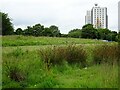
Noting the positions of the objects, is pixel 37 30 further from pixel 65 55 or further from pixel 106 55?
pixel 106 55

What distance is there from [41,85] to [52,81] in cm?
35

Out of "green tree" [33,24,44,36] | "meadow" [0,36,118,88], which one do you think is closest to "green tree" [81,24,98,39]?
"green tree" [33,24,44,36]

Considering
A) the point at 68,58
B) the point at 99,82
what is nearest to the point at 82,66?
the point at 68,58

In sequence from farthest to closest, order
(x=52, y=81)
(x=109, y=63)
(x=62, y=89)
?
(x=109, y=63) → (x=52, y=81) → (x=62, y=89)

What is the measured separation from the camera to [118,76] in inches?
302

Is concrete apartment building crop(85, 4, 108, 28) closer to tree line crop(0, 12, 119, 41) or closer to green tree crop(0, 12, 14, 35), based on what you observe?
tree line crop(0, 12, 119, 41)

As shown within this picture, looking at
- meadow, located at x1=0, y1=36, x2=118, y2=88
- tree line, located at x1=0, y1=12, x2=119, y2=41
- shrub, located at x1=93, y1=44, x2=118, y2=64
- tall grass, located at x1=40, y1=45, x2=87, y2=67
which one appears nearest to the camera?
meadow, located at x1=0, y1=36, x2=118, y2=88

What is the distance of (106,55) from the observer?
9867 millimetres

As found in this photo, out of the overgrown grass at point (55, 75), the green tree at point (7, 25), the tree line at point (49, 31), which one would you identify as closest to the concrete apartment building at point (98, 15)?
the tree line at point (49, 31)

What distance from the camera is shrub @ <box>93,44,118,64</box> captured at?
9.35 meters

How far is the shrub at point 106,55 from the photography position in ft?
30.7

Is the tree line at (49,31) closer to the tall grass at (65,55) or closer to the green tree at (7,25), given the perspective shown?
the green tree at (7,25)

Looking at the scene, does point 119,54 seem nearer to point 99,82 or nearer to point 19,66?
point 99,82

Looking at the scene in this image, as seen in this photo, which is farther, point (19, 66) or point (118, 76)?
point (19, 66)
